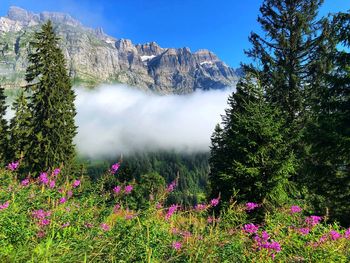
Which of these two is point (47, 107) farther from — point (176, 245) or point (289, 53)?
point (176, 245)

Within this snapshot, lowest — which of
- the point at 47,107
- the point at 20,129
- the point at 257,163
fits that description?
the point at 20,129

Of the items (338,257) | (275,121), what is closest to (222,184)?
(275,121)

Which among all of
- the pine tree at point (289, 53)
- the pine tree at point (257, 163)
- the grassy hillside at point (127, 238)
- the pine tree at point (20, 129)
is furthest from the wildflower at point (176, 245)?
the pine tree at point (20, 129)

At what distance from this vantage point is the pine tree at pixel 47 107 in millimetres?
30203

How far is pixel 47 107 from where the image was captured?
31.0 metres

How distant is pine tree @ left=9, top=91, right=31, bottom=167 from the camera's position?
3118 centimetres

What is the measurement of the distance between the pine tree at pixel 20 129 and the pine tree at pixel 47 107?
860 millimetres

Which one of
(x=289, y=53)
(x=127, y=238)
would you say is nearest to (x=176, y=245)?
(x=127, y=238)

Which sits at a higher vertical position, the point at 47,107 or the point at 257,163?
the point at 47,107

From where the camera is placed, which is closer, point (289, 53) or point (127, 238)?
point (127, 238)

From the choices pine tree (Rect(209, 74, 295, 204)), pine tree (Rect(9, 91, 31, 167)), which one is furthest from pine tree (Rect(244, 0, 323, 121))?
pine tree (Rect(9, 91, 31, 167))

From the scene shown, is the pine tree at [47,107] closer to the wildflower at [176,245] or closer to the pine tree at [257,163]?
the pine tree at [257,163]

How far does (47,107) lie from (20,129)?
6032 mm

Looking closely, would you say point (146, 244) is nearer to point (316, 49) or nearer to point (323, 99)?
point (323, 99)
